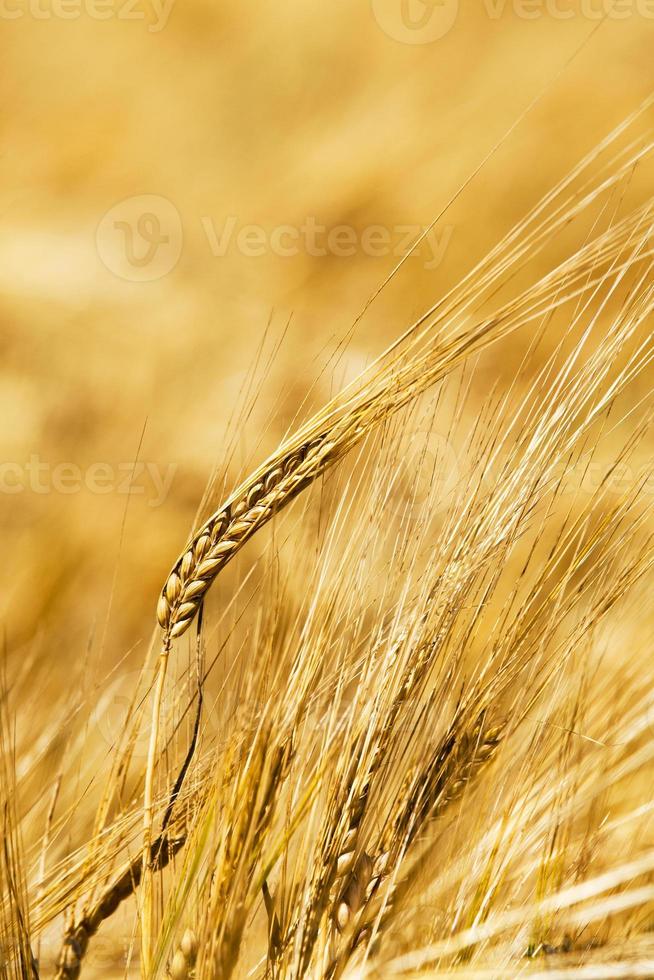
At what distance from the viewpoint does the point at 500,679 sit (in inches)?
14.4

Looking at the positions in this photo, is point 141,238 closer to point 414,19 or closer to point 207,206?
point 207,206

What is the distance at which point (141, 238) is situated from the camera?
2.84 ft

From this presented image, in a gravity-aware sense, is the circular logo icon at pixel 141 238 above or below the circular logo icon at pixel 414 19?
below

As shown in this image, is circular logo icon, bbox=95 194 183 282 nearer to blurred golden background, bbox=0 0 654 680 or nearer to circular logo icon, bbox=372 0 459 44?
blurred golden background, bbox=0 0 654 680

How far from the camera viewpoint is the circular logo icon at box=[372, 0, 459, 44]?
86 cm

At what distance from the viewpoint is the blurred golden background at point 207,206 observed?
0.85 m

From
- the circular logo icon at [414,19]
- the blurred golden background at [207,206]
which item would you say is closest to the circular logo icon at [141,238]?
the blurred golden background at [207,206]

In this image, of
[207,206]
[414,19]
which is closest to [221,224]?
[207,206]

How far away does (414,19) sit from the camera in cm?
86

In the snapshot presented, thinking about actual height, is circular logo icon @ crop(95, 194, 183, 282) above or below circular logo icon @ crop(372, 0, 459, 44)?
below

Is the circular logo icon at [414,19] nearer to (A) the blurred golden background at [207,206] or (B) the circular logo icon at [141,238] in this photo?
(A) the blurred golden background at [207,206]

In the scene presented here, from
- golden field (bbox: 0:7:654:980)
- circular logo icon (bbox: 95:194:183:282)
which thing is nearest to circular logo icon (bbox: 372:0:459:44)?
golden field (bbox: 0:7:654:980)

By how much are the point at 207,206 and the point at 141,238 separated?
0.28 ft

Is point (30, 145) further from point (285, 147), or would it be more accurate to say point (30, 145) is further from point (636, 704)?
point (636, 704)
